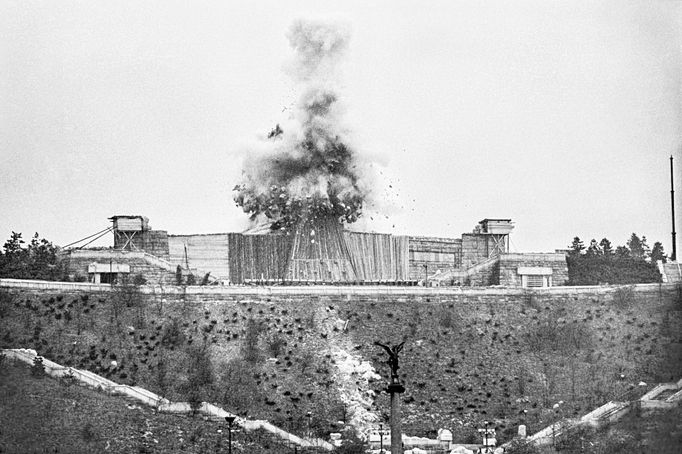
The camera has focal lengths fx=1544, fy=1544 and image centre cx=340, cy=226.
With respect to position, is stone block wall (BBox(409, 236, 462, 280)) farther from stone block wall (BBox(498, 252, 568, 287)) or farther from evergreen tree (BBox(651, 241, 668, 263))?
evergreen tree (BBox(651, 241, 668, 263))

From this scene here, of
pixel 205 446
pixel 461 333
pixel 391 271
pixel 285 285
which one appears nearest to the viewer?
pixel 205 446

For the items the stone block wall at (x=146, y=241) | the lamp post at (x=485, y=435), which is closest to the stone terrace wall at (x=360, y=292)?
the stone block wall at (x=146, y=241)

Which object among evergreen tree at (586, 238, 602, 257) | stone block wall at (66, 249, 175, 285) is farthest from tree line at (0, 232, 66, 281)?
evergreen tree at (586, 238, 602, 257)

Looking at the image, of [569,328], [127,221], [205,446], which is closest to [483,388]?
[569,328]

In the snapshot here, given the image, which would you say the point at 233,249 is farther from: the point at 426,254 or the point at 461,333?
the point at 461,333

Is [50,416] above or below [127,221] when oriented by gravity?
below

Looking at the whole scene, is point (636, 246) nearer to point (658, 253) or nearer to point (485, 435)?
point (658, 253)

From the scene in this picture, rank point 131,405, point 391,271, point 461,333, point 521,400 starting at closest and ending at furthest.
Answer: point 131,405 → point 521,400 → point 461,333 → point 391,271
